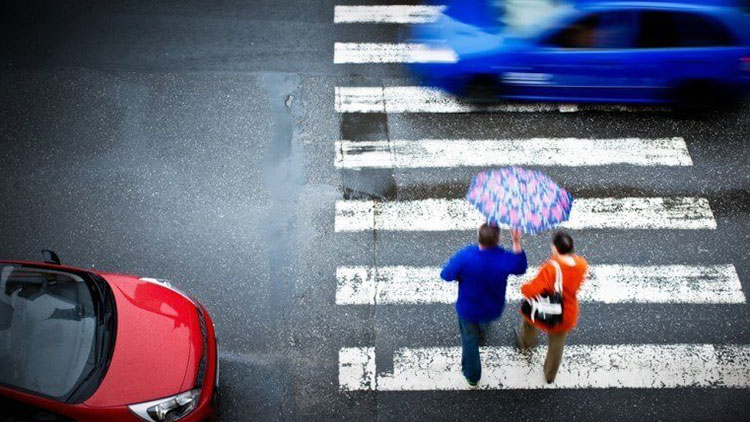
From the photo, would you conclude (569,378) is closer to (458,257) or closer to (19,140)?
(458,257)

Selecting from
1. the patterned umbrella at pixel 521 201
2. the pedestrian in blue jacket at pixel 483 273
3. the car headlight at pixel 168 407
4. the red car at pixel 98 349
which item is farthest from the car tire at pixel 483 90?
the car headlight at pixel 168 407

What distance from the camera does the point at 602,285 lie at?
7.39 metres

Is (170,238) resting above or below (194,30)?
below

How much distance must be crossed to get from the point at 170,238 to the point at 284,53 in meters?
3.58

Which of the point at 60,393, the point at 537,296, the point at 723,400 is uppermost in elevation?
the point at 537,296

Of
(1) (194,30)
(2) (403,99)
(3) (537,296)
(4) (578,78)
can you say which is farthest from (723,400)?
(1) (194,30)

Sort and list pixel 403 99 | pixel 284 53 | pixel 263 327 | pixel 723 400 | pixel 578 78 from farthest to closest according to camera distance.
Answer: pixel 284 53 < pixel 403 99 < pixel 578 78 < pixel 263 327 < pixel 723 400

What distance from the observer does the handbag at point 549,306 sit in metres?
5.53

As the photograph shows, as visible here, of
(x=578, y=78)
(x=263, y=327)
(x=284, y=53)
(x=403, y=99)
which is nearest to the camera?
(x=263, y=327)

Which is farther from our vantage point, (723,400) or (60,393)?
(723,400)

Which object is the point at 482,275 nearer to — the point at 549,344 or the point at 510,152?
the point at 549,344

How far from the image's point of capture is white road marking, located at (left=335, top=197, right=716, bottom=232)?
796 centimetres

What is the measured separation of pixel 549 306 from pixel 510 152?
3485 mm

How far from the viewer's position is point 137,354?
5934mm
